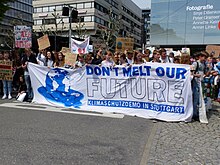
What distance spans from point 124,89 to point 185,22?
46732mm

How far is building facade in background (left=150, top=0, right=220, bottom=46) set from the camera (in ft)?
152

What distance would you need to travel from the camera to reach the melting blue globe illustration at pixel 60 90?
7.68 metres

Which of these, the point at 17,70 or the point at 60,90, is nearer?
the point at 60,90

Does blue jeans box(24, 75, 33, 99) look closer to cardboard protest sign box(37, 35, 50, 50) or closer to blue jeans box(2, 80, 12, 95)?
blue jeans box(2, 80, 12, 95)

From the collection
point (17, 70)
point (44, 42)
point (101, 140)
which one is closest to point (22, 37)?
point (17, 70)

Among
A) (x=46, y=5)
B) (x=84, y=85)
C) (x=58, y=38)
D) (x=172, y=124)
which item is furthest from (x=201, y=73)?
(x=46, y=5)

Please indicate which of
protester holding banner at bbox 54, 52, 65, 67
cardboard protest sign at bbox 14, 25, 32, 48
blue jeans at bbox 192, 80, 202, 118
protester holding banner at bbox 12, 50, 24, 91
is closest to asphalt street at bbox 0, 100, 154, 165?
blue jeans at bbox 192, 80, 202, 118

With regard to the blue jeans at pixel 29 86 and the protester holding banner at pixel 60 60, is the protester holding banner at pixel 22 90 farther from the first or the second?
the protester holding banner at pixel 60 60

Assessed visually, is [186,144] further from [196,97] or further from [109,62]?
[109,62]

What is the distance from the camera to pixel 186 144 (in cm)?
469

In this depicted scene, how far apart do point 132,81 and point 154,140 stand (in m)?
2.39

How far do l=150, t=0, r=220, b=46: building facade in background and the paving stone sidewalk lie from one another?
42.8m

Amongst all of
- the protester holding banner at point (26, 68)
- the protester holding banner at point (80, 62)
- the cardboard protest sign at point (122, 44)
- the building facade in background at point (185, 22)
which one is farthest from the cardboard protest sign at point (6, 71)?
the building facade in background at point (185, 22)

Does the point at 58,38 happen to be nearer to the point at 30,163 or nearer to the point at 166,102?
the point at 166,102
